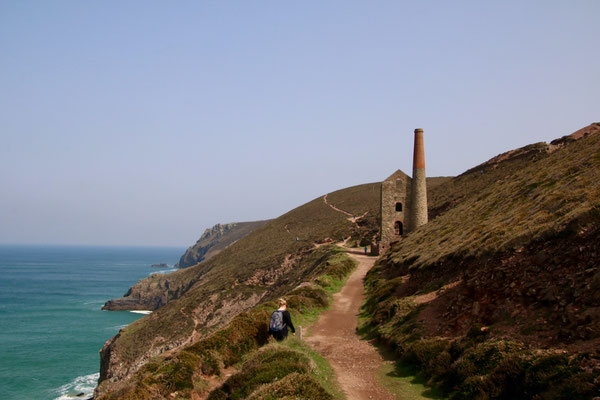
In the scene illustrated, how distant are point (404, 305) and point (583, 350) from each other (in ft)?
27.0

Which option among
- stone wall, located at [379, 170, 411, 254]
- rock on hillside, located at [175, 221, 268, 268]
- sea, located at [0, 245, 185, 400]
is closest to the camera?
stone wall, located at [379, 170, 411, 254]

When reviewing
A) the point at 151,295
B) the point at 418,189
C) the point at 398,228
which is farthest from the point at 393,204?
the point at 151,295

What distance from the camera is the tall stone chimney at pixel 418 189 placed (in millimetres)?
39938

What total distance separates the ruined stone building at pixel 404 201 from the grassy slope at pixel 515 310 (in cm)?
2179

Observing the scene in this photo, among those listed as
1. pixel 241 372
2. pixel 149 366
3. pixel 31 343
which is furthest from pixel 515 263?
pixel 31 343

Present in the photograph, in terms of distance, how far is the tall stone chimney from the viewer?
39.9m

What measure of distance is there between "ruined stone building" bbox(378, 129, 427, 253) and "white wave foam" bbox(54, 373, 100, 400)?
109ft

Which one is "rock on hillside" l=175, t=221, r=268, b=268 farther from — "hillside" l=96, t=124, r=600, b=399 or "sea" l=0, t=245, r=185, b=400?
"hillside" l=96, t=124, r=600, b=399

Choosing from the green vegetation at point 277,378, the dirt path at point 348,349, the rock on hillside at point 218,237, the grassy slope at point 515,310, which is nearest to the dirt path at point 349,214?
the dirt path at point 348,349

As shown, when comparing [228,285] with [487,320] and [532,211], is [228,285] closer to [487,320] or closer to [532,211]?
[532,211]

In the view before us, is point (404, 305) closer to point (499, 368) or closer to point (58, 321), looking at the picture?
point (499, 368)

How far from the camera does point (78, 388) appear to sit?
40938mm

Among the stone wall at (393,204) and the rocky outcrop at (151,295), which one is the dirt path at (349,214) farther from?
the rocky outcrop at (151,295)

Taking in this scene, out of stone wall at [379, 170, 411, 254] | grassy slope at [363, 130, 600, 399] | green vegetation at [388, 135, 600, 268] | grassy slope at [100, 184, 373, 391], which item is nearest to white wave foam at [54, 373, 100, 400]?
grassy slope at [100, 184, 373, 391]
